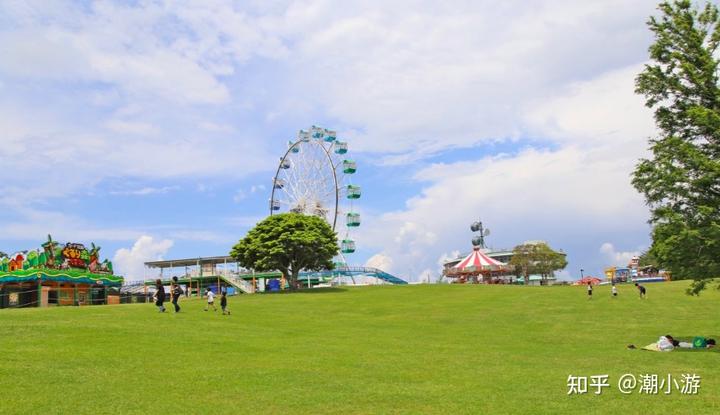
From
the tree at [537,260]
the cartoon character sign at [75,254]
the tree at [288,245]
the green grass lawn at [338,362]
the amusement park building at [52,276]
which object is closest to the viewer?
the green grass lawn at [338,362]

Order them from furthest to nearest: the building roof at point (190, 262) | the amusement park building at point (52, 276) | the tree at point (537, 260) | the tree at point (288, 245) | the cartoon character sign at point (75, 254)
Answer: the tree at point (537, 260) < the building roof at point (190, 262) < the tree at point (288, 245) < the cartoon character sign at point (75, 254) < the amusement park building at point (52, 276)

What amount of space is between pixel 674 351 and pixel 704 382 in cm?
677

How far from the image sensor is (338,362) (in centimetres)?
1817

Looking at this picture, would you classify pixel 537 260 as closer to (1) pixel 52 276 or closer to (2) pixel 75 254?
(2) pixel 75 254

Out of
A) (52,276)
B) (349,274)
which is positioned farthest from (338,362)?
(349,274)

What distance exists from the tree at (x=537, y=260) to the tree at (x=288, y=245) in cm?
5988

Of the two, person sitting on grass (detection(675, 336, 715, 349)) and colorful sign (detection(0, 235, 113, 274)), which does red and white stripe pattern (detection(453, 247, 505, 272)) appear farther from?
person sitting on grass (detection(675, 336, 715, 349))

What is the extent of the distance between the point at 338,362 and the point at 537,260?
104m

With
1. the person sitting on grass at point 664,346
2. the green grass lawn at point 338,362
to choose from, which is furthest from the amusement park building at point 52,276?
the person sitting on grass at point 664,346

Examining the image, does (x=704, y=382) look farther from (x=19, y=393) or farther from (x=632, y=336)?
(x=19, y=393)

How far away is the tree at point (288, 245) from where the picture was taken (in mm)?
63125

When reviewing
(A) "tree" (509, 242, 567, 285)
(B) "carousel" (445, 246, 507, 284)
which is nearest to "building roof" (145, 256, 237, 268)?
(B) "carousel" (445, 246, 507, 284)

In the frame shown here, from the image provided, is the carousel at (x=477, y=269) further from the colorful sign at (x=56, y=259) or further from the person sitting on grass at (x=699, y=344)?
the person sitting on grass at (x=699, y=344)

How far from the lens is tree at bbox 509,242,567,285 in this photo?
115 metres
